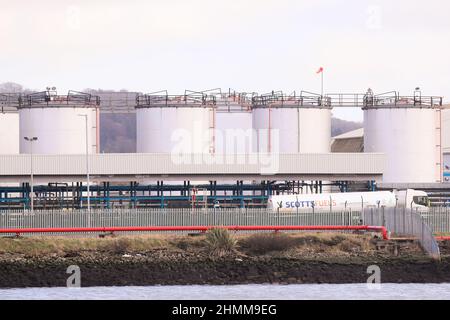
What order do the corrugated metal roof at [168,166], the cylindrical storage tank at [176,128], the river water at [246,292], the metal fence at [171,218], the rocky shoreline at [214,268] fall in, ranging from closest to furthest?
the river water at [246,292], the rocky shoreline at [214,268], the metal fence at [171,218], the corrugated metal roof at [168,166], the cylindrical storage tank at [176,128]

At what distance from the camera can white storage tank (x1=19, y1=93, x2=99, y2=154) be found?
4348 inches

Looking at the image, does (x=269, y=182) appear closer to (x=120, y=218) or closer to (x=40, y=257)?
(x=120, y=218)

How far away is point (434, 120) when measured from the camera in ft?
369

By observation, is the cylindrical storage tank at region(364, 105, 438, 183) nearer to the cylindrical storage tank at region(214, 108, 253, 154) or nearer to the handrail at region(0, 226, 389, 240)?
the cylindrical storage tank at region(214, 108, 253, 154)

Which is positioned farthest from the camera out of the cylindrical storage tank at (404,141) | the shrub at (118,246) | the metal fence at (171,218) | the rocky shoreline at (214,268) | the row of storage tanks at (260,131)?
the cylindrical storage tank at (404,141)

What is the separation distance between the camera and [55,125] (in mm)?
110438

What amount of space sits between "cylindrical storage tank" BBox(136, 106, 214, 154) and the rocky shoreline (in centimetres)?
4288

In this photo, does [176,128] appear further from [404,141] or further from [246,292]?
[246,292]

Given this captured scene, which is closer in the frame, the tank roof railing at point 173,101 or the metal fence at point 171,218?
the metal fence at point 171,218

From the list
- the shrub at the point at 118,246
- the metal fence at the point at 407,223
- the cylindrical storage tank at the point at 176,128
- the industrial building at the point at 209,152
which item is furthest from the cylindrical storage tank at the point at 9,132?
the shrub at the point at 118,246

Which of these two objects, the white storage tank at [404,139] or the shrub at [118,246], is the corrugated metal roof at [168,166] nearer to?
the white storage tank at [404,139]

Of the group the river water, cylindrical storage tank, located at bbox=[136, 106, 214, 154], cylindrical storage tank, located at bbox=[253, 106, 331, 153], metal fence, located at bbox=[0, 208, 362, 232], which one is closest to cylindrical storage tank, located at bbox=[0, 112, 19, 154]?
cylindrical storage tank, located at bbox=[136, 106, 214, 154]

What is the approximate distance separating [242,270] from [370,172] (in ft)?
139

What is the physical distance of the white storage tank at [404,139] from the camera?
365 ft
